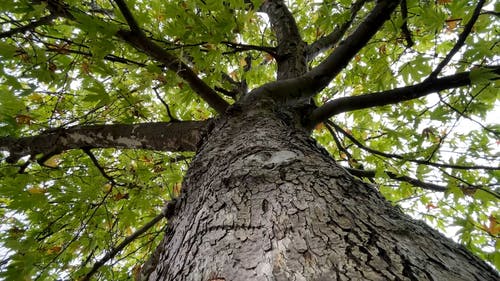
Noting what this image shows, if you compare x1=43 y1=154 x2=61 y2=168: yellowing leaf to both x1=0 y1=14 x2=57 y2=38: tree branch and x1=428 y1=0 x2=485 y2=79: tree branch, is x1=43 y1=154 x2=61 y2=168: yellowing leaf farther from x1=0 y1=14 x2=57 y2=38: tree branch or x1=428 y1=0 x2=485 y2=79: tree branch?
x1=428 y1=0 x2=485 y2=79: tree branch

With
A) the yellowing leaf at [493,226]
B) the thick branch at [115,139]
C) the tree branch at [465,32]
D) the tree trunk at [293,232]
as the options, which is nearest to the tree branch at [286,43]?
the thick branch at [115,139]

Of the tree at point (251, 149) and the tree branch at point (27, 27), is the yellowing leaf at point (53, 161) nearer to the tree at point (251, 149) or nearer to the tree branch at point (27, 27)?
the tree at point (251, 149)

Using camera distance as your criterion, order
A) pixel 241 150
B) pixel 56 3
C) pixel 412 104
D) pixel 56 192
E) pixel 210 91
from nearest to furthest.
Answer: pixel 241 150 < pixel 56 3 < pixel 210 91 < pixel 56 192 < pixel 412 104

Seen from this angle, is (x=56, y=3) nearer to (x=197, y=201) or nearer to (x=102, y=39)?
(x=102, y=39)

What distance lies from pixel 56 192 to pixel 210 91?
132cm

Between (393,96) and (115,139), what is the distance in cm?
190

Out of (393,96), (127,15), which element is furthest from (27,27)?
(393,96)

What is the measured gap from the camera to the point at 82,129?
2.23 m

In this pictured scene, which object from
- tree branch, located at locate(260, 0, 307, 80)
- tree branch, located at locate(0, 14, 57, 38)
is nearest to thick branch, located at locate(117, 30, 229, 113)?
tree branch, located at locate(0, 14, 57, 38)

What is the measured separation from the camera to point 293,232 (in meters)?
0.61

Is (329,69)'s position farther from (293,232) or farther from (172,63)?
→ (293,232)

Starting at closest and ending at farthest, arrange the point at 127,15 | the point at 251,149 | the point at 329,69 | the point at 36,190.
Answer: the point at 251,149 → the point at 127,15 → the point at 329,69 → the point at 36,190

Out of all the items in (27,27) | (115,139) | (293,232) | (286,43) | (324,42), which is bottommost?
(293,232)

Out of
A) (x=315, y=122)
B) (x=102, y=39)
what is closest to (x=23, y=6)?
(x=102, y=39)
